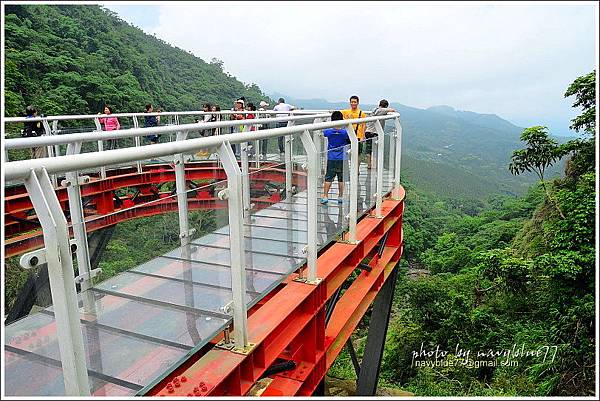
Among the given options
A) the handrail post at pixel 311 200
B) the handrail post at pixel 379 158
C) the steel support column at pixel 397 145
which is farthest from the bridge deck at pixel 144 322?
the steel support column at pixel 397 145

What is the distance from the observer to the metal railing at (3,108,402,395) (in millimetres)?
1552

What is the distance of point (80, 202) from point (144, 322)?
1.75m

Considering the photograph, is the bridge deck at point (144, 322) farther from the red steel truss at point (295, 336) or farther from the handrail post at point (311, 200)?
the handrail post at point (311, 200)

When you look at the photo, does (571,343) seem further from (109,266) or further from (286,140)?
(109,266)

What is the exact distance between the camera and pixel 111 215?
2.15 meters

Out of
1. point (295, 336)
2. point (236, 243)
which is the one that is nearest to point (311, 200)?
point (295, 336)

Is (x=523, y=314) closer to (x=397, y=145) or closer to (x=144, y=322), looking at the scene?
(x=397, y=145)

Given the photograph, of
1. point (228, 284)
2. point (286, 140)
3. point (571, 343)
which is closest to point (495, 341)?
point (571, 343)

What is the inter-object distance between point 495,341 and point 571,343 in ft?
15.4

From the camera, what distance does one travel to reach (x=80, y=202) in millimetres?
3820

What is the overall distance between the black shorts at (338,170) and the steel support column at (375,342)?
448 cm

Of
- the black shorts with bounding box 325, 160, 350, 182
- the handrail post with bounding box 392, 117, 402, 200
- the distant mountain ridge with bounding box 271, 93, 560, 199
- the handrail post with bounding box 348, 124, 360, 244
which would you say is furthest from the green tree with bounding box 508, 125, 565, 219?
the black shorts with bounding box 325, 160, 350, 182

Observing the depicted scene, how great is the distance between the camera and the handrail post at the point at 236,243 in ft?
8.11

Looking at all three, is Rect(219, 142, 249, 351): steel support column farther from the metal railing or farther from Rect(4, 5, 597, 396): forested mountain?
Rect(4, 5, 597, 396): forested mountain
